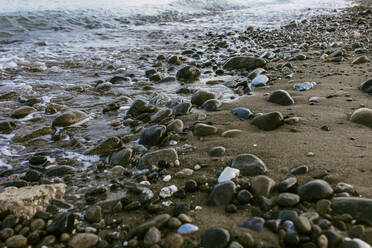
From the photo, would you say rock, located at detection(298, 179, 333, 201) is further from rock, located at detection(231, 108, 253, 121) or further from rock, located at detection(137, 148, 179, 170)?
rock, located at detection(231, 108, 253, 121)

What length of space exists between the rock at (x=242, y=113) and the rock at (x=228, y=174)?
1022 millimetres

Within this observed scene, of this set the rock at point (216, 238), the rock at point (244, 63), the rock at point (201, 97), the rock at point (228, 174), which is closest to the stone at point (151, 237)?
the rock at point (216, 238)

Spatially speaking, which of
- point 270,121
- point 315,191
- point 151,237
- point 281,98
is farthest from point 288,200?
point 281,98

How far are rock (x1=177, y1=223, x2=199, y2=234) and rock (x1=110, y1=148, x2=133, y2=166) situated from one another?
920 millimetres

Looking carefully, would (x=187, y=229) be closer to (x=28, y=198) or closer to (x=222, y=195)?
(x=222, y=195)

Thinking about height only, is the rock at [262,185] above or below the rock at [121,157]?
above

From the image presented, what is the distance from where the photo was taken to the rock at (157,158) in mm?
2078

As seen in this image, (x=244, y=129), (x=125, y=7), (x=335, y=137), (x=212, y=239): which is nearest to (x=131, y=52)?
(x=244, y=129)

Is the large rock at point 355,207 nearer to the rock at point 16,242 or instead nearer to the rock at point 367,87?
the rock at point 16,242

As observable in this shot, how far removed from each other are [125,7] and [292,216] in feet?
44.4

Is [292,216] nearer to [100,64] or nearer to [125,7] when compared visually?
[100,64]

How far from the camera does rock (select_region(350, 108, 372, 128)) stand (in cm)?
233

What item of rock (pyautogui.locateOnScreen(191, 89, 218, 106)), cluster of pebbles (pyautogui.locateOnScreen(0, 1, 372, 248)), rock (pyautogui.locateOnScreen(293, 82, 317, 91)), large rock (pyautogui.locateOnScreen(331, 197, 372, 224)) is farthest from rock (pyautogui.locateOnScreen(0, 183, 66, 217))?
rock (pyautogui.locateOnScreen(293, 82, 317, 91))

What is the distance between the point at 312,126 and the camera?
2418 mm
